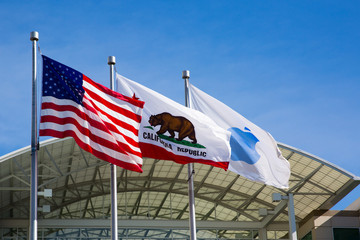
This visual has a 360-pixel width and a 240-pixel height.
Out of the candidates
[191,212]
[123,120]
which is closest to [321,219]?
[191,212]

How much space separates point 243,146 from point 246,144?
0.57 ft

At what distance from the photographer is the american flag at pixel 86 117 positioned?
15.9 meters

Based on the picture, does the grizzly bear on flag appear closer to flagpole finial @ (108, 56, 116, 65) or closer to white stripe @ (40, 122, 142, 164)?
white stripe @ (40, 122, 142, 164)

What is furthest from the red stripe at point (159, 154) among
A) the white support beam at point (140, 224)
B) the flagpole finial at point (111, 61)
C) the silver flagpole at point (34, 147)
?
the white support beam at point (140, 224)

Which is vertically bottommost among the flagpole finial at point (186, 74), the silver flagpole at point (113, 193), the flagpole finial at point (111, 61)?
the silver flagpole at point (113, 193)

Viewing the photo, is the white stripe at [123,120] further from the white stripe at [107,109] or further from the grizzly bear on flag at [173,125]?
the grizzly bear on flag at [173,125]

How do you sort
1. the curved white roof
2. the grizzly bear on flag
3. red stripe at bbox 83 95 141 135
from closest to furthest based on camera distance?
red stripe at bbox 83 95 141 135 < the grizzly bear on flag < the curved white roof

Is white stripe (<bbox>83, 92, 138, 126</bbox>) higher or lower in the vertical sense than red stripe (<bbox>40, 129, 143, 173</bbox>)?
higher

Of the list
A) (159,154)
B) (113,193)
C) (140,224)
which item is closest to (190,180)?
(159,154)

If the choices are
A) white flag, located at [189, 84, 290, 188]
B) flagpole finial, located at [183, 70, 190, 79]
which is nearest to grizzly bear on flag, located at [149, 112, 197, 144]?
white flag, located at [189, 84, 290, 188]

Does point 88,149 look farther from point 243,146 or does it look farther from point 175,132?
point 243,146

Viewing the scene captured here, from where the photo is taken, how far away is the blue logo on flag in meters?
19.6

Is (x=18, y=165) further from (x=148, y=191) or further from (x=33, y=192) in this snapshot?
(x=33, y=192)

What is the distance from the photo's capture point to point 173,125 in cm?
1842
